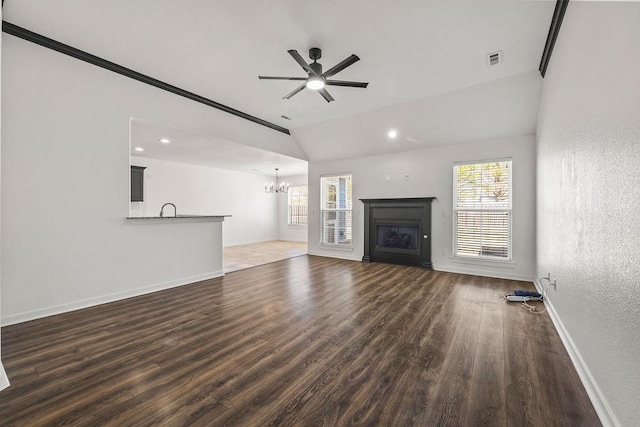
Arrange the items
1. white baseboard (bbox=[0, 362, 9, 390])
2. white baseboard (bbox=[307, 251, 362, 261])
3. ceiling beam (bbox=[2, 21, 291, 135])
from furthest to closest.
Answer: white baseboard (bbox=[307, 251, 362, 261]), ceiling beam (bbox=[2, 21, 291, 135]), white baseboard (bbox=[0, 362, 9, 390])

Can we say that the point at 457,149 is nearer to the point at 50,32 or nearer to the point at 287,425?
the point at 287,425

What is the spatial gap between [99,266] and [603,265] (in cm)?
468

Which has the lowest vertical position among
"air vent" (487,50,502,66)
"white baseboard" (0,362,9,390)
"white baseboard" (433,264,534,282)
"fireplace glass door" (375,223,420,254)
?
"white baseboard" (0,362,9,390)

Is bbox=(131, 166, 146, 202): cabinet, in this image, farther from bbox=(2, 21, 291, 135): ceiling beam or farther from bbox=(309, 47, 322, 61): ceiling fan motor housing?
bbox=(309, 47, 322, 61): ceiling fan motor housing

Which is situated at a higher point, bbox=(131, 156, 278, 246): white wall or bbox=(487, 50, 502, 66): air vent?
bbox=(487, 50, 502, 66): air vent

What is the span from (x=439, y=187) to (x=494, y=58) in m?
2.55

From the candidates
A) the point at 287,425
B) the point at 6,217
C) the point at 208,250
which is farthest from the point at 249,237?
the point at 287,425

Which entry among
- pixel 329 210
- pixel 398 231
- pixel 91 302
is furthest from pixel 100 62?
Answer: pixel 398 231

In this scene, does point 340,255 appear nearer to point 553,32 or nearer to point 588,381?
point 588,381

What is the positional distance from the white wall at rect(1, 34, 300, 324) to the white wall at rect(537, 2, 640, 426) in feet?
15.0

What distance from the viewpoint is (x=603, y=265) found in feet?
5.14

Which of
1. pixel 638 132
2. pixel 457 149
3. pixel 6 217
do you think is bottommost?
pixel 6 217

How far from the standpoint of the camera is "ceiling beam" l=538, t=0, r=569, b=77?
7.67 feet

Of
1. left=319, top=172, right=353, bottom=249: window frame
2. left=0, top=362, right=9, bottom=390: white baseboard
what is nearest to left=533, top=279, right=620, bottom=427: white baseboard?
left=0, top=362, right=9, bottom=390: white baseboard
